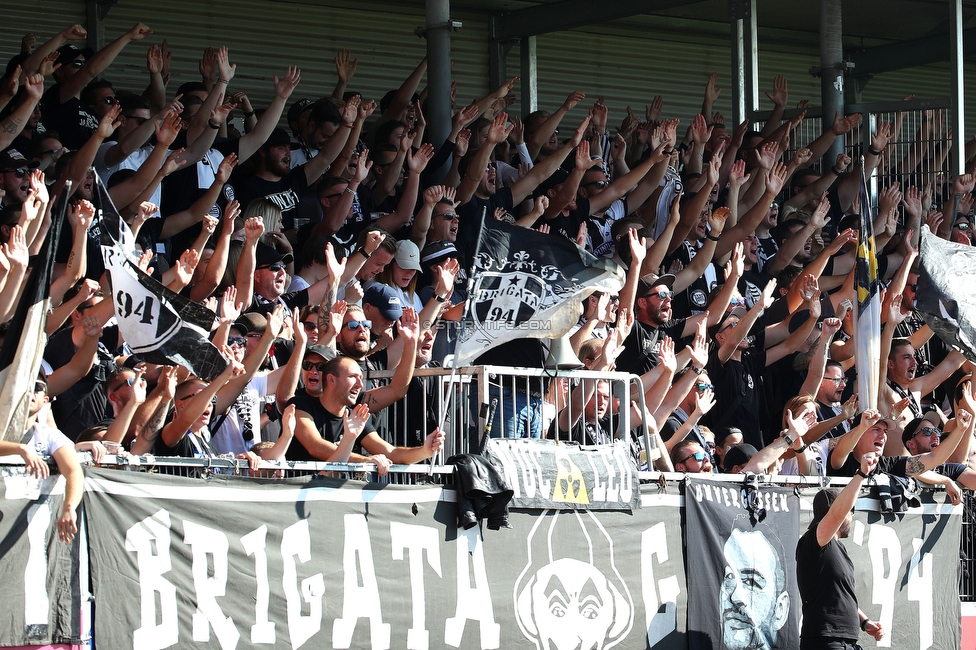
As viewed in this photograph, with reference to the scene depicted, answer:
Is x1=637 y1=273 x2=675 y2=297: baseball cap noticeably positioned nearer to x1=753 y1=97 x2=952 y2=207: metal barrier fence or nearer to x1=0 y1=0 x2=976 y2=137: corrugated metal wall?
x1=753 y1=97 x2=952 y2=207: metal barrier fence

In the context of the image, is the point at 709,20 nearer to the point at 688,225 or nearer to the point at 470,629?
the point at 688,225

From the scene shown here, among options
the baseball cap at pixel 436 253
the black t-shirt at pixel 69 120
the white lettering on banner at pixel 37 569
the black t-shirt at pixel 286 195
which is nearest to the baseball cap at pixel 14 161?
the black t-shirt at pixel 69 120

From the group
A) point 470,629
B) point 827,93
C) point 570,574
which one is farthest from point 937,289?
point 827,93

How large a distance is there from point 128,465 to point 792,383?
6228mm

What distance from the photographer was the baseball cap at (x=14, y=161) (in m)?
9.18

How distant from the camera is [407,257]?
10.2 m

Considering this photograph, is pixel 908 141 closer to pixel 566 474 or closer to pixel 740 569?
pixel 740 569

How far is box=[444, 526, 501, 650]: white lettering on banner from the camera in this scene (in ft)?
25.6

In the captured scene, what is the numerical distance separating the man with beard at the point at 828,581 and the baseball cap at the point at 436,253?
3.42m

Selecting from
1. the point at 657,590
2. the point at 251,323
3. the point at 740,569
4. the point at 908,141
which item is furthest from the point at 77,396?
the point at 908,141

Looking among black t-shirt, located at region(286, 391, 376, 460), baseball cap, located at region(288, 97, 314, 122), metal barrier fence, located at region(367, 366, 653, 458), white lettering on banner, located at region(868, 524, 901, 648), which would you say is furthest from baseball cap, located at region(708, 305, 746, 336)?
black t-shirt, located at region(286, 391, 376, 460)

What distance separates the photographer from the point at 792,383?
1156cm

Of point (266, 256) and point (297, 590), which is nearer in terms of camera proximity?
point (297, 590)

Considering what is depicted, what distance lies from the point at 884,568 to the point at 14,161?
6121 mm
